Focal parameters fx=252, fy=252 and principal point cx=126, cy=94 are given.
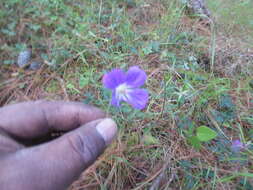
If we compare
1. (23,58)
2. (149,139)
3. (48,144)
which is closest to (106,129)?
(48,144)

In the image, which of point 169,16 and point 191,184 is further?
point 169,16

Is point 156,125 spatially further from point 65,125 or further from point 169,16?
point 169,16

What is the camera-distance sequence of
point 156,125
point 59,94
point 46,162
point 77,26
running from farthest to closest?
point 77,26
point 59,94
point 156,125
point 46,162

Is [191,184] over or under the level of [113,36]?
under

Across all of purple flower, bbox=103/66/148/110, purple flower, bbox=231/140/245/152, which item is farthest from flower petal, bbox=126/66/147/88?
purple flower, bbox=231/140/245/152

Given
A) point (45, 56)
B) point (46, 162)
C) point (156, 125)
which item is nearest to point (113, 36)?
point (45, 56)

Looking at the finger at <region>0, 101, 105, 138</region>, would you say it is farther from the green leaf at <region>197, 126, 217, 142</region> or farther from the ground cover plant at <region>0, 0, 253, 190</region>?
the green leaf at <region>197, 126, 217, 142</region>

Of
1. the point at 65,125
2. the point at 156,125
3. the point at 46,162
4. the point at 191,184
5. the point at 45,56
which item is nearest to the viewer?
the point at 46,162

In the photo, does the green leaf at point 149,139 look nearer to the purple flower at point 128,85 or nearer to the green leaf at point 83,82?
the purple flower at point 128,85

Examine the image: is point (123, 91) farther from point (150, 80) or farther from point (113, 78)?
point (150, 80)
